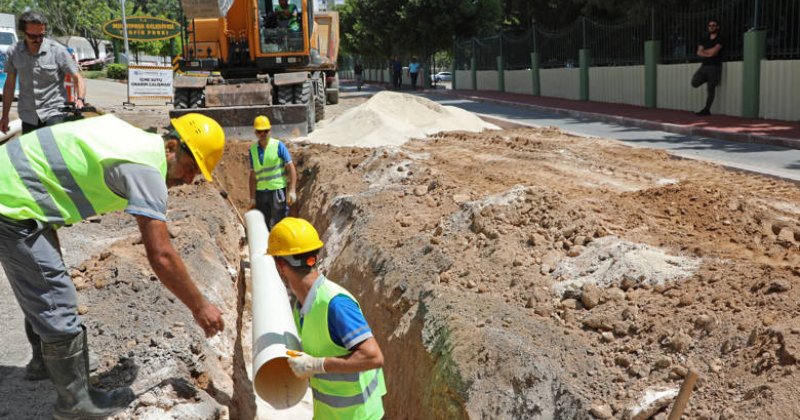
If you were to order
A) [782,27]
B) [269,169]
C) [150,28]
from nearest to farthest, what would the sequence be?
1. [269,169]
2. [782,27]
3. [150,28]

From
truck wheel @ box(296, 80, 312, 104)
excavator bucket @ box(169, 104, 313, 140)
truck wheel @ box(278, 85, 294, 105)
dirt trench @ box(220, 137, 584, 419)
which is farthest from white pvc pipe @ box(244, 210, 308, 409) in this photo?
truck wheel @ box(278, 85, 294, 105)

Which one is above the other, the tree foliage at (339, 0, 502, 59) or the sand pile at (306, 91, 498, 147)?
the tree foliage at (339, 0, 502, 59)

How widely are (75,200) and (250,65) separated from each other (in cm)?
1327

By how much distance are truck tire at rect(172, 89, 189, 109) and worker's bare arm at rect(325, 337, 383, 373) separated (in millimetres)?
12336

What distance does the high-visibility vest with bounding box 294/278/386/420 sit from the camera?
346 centimetres

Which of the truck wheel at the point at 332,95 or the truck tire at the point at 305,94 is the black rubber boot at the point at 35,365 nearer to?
the truck tire at the point at 305,94

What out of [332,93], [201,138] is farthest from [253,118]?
[332,93]

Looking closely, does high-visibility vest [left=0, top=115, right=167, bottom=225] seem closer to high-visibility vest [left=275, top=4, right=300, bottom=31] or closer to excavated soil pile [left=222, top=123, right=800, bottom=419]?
excavated soil pile [left=222, top=123, right=800, bottom=419]

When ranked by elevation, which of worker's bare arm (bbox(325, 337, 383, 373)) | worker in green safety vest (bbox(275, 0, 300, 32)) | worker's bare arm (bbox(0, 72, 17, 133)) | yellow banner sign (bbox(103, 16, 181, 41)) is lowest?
worker's bare arm (bbox(325, 337, 383, 373))

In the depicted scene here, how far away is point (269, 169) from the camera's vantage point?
8.60 m

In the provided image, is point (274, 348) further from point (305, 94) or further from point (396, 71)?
point (396, 71)

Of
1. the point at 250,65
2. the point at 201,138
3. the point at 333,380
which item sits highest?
the point at 250,65

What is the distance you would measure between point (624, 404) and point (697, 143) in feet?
33.1

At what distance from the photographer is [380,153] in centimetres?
1079
